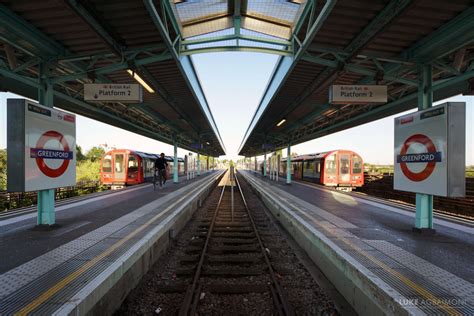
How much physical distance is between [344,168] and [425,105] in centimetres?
1386

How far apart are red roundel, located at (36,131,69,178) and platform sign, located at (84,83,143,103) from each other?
1.18 metres

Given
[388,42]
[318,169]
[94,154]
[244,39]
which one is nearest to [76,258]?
[244,39]

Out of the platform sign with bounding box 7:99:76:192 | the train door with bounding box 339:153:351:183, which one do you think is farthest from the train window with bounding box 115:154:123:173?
the train door with bounding box 339:153:351:183

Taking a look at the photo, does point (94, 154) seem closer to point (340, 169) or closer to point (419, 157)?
point (340, 169)

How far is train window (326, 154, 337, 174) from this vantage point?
18.0 metres

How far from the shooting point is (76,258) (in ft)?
11.7

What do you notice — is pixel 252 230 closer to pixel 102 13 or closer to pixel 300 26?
pixel 300 26

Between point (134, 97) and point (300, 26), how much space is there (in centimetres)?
450

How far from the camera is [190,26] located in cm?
635

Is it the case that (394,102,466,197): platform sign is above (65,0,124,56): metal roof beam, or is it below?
below

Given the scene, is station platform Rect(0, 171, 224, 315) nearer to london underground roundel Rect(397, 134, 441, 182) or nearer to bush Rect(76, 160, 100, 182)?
london underground roundel Rect(397, 134, 441, 182)

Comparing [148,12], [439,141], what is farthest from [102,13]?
[439,141]

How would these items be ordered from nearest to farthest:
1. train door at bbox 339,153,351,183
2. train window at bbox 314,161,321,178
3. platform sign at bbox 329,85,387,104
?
platform sign at bbox 329,85,387,104
train door at bbox 339,153,351,183
train window at bbox 314,161,321,178

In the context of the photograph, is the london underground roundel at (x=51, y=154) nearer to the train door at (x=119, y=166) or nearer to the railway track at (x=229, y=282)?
the railway track at (x=229, y=282)
